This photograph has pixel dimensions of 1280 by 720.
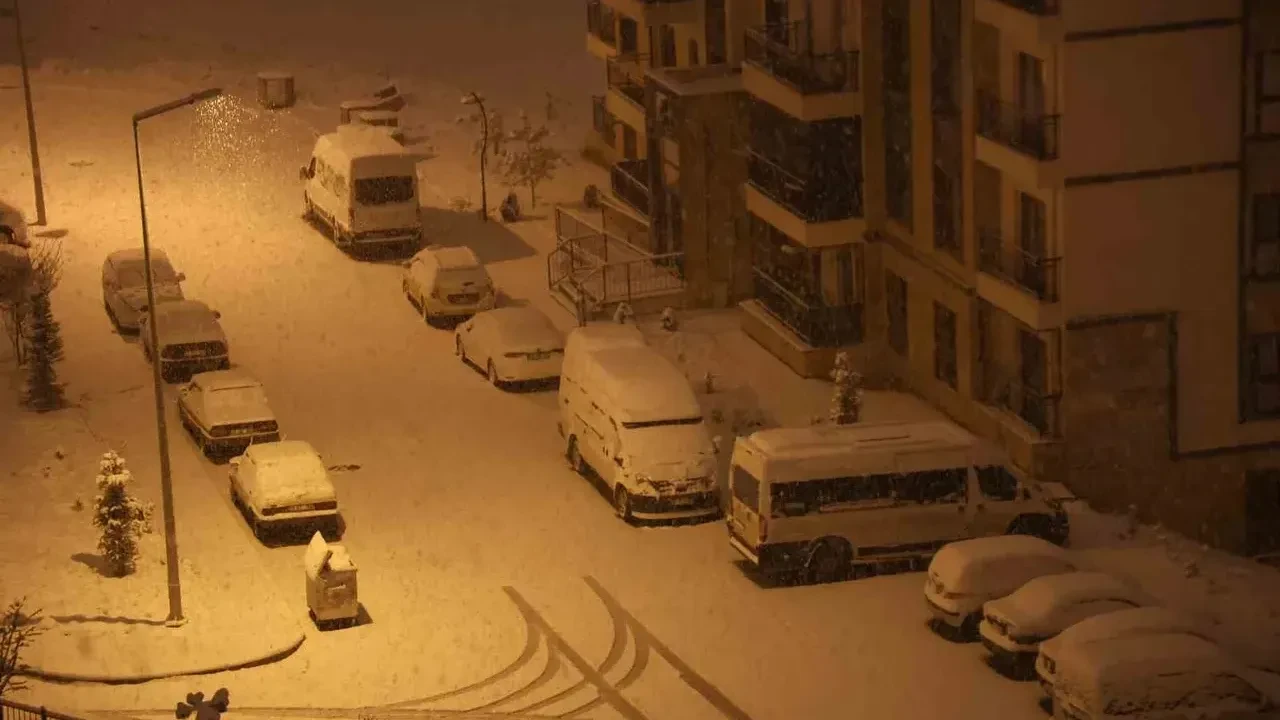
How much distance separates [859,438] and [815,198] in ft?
37.4

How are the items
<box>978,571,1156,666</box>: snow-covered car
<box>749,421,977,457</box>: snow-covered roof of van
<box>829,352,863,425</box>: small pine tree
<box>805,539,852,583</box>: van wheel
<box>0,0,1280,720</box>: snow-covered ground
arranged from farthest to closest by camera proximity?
<box>829,352,863,425</box>: small pine tree → <box>749,421,977,457</box>: snow-covered roof of van → <box>805,539,852,583</box>: van wheel → <box>0,0,1280,720</box>: snow-covered ground → <box>978,571,1156,666</box>: snow-covered car

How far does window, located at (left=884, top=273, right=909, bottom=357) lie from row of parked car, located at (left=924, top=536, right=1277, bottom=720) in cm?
1236

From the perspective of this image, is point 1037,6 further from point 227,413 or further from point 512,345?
point 227,413

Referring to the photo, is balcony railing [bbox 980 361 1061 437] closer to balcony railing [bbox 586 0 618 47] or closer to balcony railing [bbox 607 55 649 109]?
balcony railing [bbox 607 55 649 109]

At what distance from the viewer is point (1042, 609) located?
35.9 m

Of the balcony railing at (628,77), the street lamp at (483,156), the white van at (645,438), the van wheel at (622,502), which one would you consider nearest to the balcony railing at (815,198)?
the white van at (645,438)

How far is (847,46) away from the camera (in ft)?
166

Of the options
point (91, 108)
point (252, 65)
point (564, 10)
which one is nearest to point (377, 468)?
point (91, 108)

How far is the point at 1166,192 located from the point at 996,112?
3.64 metres

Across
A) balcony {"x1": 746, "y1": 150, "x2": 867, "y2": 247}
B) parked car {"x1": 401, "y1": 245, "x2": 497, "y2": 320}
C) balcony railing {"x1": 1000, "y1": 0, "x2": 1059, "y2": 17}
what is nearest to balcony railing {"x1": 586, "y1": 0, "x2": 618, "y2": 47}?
parked car {"x1": 401, "y1": 245, "x2": 497, "y2": 320}

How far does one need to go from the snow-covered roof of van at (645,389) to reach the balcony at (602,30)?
23.1 meters

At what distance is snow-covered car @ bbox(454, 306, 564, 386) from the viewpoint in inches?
1983

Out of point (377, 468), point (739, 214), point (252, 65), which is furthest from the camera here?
point (252, 65)

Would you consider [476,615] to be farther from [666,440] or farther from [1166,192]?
[1166,192]
